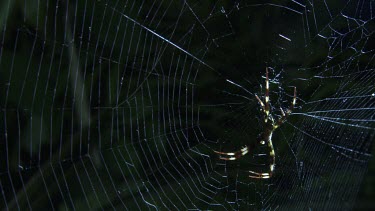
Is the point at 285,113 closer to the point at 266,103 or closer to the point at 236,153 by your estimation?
the point at 266,103

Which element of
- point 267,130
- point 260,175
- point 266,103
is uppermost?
point 266,103

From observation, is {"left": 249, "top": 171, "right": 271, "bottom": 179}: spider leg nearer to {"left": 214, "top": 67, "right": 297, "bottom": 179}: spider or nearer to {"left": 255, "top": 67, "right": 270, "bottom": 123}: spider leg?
{"left": 214, "top": 67, "right": 297, "bottom": 179}: spider

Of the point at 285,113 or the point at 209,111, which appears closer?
the point at 285,113

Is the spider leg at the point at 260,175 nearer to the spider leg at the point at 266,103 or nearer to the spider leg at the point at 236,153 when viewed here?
the spider leg at the point at 236,153

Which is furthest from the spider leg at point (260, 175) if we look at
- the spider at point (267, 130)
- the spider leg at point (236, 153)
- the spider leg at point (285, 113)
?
the spider leg at point (285, 113)

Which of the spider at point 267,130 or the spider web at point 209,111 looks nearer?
the spider web at point 209,111

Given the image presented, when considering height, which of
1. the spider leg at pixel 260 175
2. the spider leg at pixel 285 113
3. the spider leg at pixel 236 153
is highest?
the spider leg at pixel 285 113

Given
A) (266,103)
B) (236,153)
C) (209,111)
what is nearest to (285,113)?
(266,103)

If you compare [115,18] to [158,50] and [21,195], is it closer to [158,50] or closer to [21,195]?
[158,50]

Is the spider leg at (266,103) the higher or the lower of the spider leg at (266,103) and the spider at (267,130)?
the higher

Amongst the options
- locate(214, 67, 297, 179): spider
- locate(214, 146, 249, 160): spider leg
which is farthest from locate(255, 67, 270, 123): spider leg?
locate(214, 146, 249, 160): spider leg
